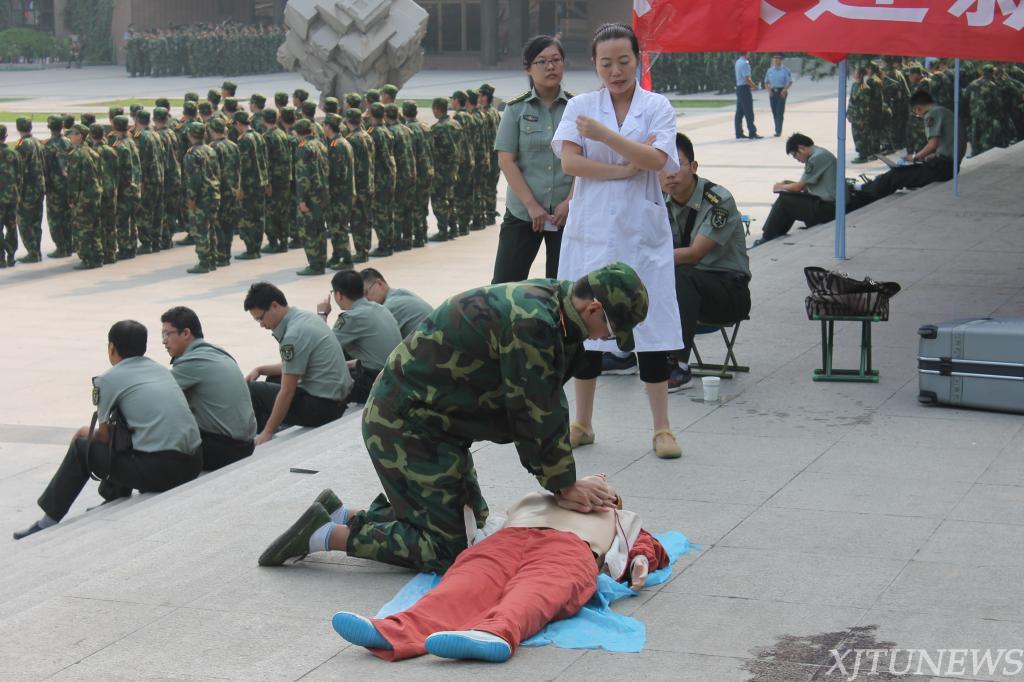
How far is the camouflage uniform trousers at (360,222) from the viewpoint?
659 inches

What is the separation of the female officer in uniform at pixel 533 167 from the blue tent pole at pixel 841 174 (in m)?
4.63

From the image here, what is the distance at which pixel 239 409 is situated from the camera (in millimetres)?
7988

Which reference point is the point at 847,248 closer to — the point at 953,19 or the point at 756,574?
the point at 953,19

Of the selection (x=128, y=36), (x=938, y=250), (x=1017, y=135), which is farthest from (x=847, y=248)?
(x=128, y=36)

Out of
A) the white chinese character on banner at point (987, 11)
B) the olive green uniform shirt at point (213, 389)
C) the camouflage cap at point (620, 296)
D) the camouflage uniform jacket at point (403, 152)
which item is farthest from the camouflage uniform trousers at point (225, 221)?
the camouflage cap at point (620, 296)

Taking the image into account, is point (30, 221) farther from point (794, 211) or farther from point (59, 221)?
point (794, 211)

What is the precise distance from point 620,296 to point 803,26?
455 centimetres

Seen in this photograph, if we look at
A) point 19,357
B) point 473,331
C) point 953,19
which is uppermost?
point 953,19

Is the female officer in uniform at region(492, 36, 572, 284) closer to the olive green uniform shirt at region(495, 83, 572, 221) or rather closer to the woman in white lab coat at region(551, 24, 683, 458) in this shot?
the olive green uniform shirt at region(495, 83, 572, 221)

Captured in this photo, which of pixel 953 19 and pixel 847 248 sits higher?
pixel 953 19

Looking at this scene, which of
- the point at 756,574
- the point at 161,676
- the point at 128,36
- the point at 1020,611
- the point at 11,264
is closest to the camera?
the point at 161,676

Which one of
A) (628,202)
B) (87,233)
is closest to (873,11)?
(628,202)

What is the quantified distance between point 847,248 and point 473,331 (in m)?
9.11

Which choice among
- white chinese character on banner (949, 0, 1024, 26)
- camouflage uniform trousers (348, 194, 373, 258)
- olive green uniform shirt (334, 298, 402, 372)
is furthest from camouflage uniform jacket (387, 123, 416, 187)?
white chinese character on banner (949, 0, 1024, 26)
